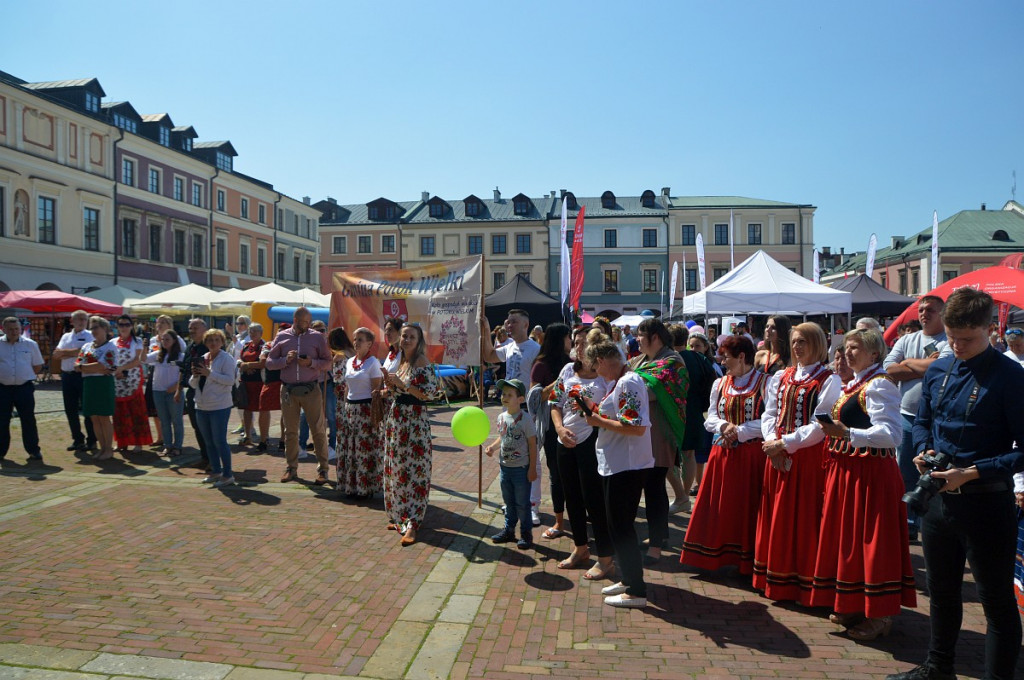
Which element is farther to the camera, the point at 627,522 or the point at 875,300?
the point at 875,300

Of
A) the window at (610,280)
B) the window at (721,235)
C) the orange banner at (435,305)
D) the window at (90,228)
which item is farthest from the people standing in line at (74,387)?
the window at (721,235)

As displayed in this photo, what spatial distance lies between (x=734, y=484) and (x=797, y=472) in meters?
0.60

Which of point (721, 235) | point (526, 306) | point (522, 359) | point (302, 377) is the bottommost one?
point (302, 377)

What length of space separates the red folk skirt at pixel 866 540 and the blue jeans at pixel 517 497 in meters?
2.31

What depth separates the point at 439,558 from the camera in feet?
17.9

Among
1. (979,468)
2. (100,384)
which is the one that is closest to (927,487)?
(979,468)

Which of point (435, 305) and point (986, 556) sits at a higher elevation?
point (435, 305)

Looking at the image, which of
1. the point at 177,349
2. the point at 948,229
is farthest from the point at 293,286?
the point at 948,229

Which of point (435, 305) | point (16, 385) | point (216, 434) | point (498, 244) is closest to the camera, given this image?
point (435, 305)

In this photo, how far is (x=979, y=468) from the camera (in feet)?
10.1

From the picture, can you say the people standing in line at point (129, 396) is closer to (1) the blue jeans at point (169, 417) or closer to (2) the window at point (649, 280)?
(1) the blue jeans at point (169, 417)

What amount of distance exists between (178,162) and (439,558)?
40.8 metres

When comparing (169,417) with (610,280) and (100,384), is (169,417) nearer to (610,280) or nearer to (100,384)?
(100,384)

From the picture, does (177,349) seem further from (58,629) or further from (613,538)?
(613,538)
